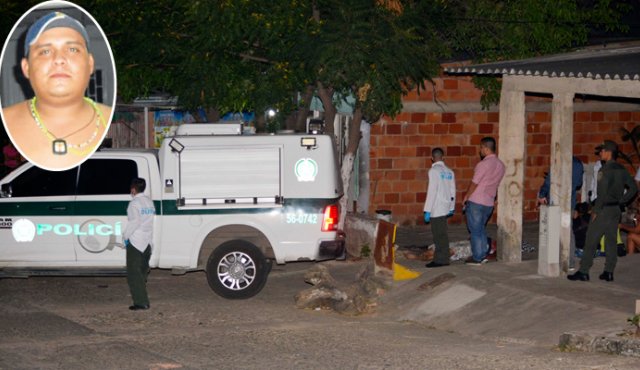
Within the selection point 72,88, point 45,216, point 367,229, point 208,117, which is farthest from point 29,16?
point 367,229

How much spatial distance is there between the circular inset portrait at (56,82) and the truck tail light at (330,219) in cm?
346

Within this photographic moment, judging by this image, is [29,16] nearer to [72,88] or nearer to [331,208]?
[72,88]

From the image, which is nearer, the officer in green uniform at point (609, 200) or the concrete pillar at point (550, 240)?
the officer in green uniform at point (609, 200)

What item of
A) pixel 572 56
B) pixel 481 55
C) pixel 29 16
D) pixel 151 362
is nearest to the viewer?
pixel 151 362

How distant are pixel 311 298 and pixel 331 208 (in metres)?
1.31

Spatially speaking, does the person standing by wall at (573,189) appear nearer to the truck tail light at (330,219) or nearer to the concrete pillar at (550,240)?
the concrete pillar at (550,240)

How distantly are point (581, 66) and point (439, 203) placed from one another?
3.25 m

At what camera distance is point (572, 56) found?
15094 millimetres

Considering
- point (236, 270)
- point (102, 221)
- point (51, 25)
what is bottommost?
point (236, 270)

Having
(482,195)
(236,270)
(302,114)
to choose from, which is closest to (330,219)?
(236,270)

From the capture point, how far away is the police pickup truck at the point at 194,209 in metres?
13.8

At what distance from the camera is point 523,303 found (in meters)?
12.4

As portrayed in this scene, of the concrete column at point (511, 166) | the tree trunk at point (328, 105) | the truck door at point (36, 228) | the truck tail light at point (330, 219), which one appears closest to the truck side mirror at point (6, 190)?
the truck door at point (36, 228)

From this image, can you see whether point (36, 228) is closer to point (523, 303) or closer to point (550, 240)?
point (523, 303)
